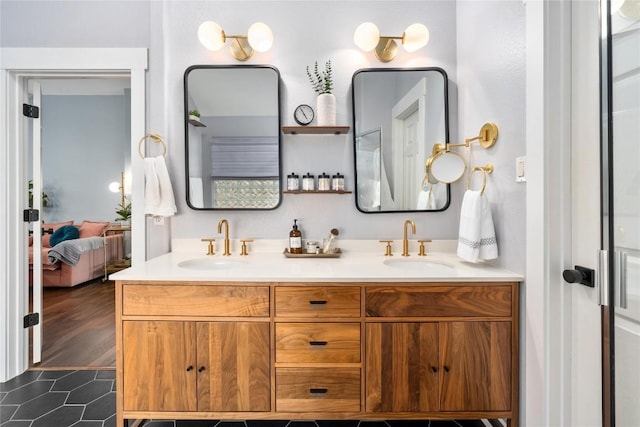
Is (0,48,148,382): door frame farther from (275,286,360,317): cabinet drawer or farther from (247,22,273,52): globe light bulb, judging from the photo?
(275,286,360,317): cabinet drawer

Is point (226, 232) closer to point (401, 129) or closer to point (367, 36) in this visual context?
point (401, 129)

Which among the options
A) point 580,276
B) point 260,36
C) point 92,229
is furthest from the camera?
point 92,229

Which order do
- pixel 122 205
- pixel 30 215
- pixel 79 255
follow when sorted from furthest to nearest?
pixel 122 205 < pixel 79 255 < pixel 30 215

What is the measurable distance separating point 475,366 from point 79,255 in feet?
15.4

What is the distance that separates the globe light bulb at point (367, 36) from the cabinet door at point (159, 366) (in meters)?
1.80

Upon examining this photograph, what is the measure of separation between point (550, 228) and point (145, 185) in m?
2.13

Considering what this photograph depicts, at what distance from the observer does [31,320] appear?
86.0 inches

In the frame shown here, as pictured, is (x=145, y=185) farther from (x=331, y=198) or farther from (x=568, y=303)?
(x=568, y=303)

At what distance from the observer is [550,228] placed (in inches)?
48.1

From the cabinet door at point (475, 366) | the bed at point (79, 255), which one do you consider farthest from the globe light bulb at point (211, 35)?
the bed at point (79, 255)

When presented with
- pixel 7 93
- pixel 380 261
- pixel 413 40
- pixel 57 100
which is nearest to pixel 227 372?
pixel 380 261

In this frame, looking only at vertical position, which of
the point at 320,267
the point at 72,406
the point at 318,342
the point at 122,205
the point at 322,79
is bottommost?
the point at 72,406

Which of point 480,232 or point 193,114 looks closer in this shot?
point 480,232

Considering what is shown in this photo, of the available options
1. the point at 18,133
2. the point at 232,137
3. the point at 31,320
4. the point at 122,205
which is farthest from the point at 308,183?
the point at 122,205
